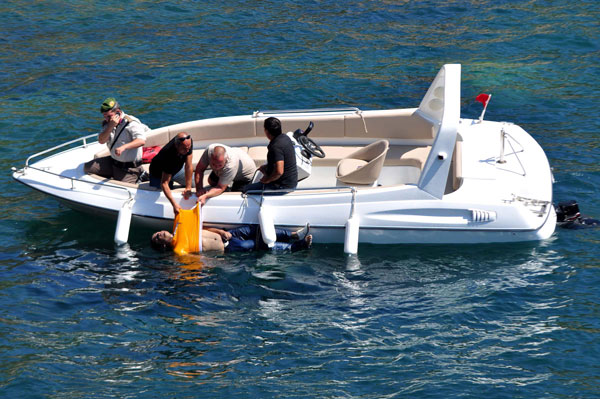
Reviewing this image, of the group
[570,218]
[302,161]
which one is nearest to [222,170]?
[302,161]

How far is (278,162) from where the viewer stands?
10.7 meters

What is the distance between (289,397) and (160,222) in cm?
399

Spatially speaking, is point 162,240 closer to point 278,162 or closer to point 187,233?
point 187,233

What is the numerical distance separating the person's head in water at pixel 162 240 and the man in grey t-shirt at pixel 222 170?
660 mm

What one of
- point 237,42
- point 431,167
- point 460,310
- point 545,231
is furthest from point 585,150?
point 237,42

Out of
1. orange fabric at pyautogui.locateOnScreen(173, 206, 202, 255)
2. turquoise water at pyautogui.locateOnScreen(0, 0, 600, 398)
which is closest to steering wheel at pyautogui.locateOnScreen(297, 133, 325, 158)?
turquoise water at pyautogui.locateOnScreen(0, 0, 600, 398)

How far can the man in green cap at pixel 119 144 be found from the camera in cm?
1127

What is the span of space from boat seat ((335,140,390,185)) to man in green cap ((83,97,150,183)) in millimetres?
2963

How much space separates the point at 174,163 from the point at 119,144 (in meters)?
1.05

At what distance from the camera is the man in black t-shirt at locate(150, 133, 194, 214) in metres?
10.9

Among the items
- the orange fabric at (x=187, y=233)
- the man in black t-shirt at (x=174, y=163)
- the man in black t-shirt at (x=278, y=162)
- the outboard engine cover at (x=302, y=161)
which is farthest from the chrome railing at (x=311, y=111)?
the orange fabric at (x=187, y=233)

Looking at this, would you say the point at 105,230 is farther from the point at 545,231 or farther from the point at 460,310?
the point at 545,231

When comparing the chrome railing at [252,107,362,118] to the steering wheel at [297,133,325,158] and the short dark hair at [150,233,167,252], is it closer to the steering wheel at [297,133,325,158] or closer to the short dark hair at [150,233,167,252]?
the steering wheel at [297,133,325,158]

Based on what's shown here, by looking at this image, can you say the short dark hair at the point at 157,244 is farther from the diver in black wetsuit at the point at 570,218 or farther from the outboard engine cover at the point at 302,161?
the diver in black wetsuit at the point at 570,218
